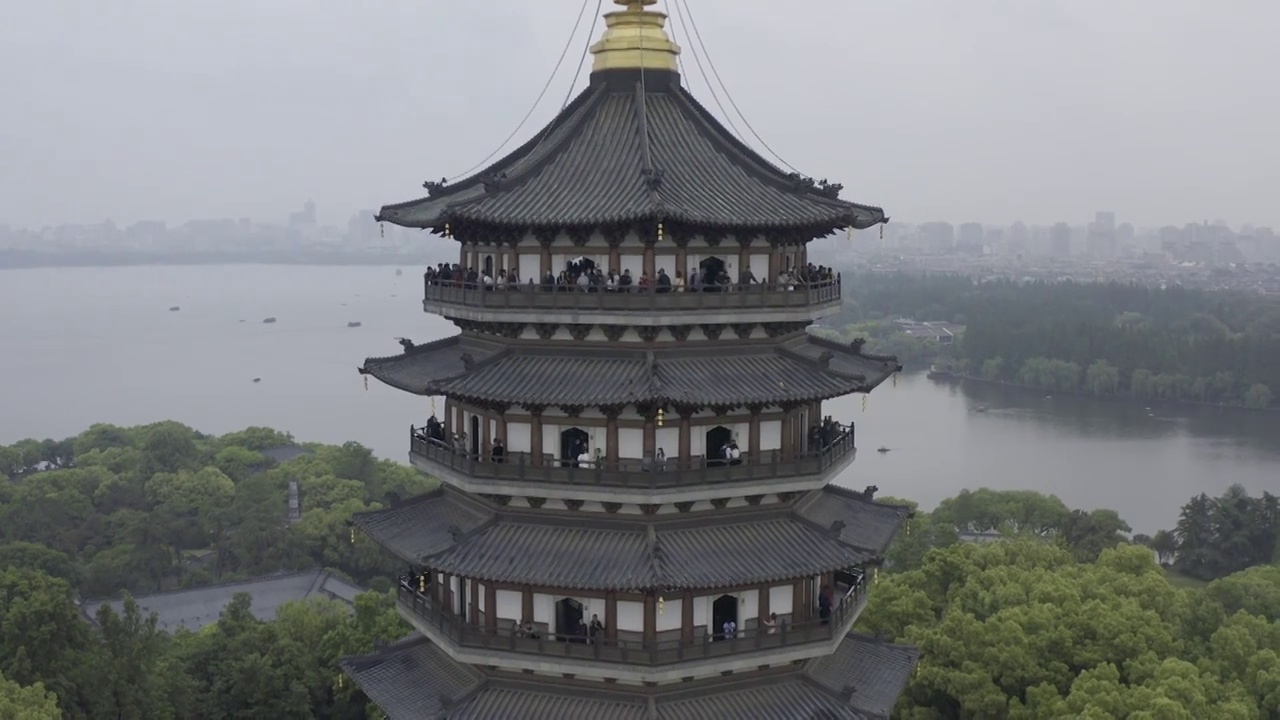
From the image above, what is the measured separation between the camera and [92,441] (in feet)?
253

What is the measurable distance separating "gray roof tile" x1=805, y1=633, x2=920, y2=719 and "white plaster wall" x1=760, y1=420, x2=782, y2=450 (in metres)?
3.56

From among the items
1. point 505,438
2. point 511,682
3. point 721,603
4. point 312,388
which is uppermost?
point 505,438

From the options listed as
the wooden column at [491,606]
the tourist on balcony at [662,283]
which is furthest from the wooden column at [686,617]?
the tourist on balcony at [662,283]

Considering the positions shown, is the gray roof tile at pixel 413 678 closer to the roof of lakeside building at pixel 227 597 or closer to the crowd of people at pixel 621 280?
the crowd of people at pixel 621 280

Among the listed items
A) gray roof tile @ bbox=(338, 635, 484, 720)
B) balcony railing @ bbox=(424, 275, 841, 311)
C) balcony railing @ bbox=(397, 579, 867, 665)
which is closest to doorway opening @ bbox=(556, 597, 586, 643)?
balcony railing @ bbox=(397, 579, 867, 665)

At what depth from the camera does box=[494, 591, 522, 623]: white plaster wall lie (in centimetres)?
1672

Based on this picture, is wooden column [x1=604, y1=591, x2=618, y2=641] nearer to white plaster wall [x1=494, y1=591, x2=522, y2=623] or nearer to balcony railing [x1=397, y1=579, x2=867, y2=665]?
balcony railing [x1=397, y1=579, x2=867, y2=665]

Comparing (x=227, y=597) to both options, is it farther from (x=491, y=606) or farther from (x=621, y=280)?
(x=621, y=280)

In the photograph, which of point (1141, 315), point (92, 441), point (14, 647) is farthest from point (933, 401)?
point (14, 647)

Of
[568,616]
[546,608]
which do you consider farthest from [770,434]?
[546,608]

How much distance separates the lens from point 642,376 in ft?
51.4

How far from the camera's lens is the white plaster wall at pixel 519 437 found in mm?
16703

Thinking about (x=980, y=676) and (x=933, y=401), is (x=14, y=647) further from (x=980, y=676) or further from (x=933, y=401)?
(x=933, y=401)

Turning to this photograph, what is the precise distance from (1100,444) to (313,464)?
5795 cm
